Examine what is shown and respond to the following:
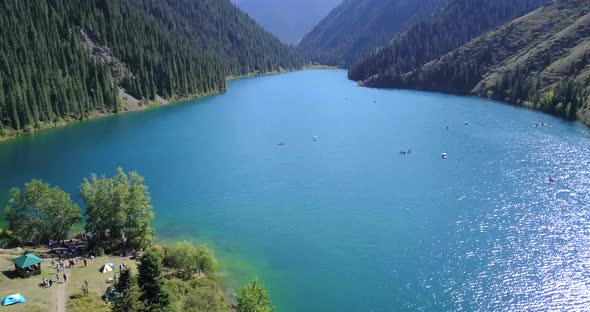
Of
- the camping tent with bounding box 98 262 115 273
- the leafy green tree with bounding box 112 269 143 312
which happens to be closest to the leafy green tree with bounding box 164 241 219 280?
the camping tent with bounding box 98 262 115 273

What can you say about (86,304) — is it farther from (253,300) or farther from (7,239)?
(7,239)

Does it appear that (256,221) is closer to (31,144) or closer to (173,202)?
(173,202)

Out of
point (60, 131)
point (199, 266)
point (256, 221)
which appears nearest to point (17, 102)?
point (60, 131)

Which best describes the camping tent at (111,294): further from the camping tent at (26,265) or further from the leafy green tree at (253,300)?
the leafy green tree at (253,300)

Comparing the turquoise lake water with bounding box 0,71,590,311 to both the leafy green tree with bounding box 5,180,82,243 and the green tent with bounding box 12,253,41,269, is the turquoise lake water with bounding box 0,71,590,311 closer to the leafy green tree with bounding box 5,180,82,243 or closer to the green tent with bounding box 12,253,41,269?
the leafy green tree with bounding box 5,180,82,243

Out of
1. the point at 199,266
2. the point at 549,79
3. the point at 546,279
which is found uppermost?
the point at 549,79

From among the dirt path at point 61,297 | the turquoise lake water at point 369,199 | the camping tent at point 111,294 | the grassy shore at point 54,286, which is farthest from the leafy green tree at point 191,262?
the dirt path at point 61,297

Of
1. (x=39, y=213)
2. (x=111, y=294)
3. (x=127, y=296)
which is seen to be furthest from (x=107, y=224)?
(x=127, y=296)
